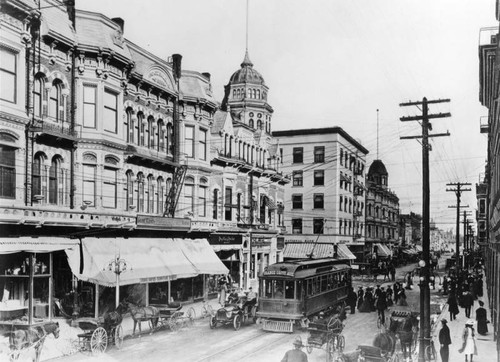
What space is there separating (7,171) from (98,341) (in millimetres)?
7555

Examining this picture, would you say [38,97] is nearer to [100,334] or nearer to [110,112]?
[110,112]

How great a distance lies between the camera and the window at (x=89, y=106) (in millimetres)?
24719

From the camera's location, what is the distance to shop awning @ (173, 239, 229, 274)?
102 feet

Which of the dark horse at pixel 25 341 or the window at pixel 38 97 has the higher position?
the window at pixel 38 97

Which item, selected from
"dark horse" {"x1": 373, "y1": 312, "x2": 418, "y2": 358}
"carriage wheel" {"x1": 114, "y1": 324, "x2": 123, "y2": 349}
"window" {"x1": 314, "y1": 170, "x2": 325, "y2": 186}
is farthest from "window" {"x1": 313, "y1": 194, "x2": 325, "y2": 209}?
"carriage wheel" {"x1": 114, "y1": 324, "x2": 123, "y2": 349}

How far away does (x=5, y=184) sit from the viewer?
20422mm

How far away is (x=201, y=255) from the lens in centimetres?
3247

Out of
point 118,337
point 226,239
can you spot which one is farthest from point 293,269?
point 226,239

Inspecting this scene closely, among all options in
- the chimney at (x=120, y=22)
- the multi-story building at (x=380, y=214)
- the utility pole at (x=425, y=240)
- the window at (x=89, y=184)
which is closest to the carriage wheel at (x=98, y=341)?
the window at (x=89, y=184)

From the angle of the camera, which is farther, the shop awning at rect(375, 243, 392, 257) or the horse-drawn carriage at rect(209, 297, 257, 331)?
the shop awning at rect(375, 243, 392, 257)

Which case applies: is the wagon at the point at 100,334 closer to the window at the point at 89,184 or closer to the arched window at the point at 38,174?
the arched window at the point at 38,174

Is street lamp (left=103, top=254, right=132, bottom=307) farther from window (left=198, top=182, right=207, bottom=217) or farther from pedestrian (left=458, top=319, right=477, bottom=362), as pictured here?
pedestrian (left=458, top=319, right=477, bottom=362)

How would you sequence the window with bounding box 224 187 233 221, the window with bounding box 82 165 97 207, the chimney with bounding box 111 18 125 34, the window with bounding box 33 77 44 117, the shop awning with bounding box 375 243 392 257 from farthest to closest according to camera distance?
the shop awning with bounding box 375 243 392 257 < the window with bounding box 224 187 233 221 < the chimney with bounding box 111 18 125 34 < the window with bounding box 82 165 97 207 < the window with bounding box 33 77 44 117

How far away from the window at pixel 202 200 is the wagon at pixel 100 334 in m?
14.9
